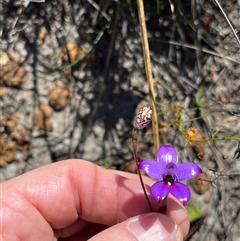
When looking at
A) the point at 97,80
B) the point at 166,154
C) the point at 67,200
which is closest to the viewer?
the point at 166,154

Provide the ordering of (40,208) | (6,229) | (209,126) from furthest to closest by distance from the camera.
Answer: (209,126)
(40,208)
(6,229)

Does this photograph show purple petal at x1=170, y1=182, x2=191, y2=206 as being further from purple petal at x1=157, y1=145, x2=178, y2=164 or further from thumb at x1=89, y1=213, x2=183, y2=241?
thumb at x1=89, y1=213, x2=183, y2=241

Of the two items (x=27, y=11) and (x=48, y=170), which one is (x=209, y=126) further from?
(x=27, y=11)

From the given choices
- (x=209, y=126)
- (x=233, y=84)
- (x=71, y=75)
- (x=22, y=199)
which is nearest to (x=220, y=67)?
(x=233, y=84)

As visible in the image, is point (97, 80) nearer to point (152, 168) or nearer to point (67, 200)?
point (67, 200)

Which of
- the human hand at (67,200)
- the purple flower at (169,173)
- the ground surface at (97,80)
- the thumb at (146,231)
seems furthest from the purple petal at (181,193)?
the ground surface at (97,80)

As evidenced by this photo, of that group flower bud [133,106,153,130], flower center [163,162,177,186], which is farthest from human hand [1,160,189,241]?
flower bud [133,106,153,130]

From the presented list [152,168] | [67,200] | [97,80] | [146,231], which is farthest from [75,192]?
[97,80]
